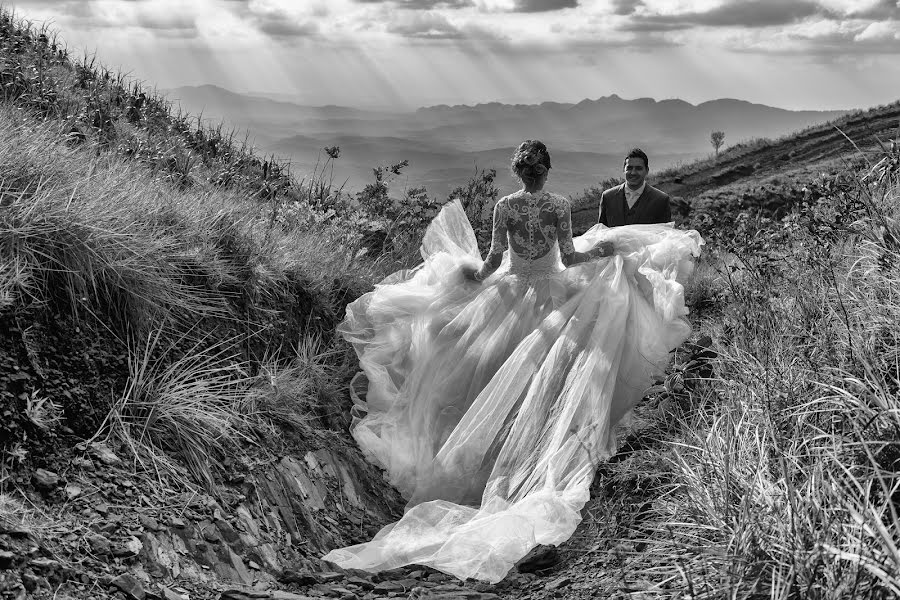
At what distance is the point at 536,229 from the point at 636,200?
7.42 feet

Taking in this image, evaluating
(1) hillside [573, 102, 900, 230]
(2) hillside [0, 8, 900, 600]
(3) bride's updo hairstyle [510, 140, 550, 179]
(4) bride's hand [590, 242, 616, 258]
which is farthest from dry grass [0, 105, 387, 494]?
(1) hillside [573, 102, 900, 230]

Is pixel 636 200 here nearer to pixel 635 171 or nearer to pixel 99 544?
pixel 635 171

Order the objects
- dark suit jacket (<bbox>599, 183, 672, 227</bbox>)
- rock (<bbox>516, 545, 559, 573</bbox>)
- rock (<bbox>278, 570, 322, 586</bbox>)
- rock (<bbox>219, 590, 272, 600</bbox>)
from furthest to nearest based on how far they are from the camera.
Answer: dark suit jacket (<bbox>599, 183, 672, 227</bbox>)
rock (<bbox>516, 545, 559, 573</bbox>)
rock (<bbox>278, 570, 322, 586</bbox>)
rock (<bbox>219, 590, 272, 600</bbox>)

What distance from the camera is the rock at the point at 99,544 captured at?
3.43m

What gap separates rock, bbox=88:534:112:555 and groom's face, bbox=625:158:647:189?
6.11 m

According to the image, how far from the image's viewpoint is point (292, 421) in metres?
5.33

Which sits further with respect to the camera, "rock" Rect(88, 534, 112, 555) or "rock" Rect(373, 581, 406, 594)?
"rock" Rect(373, 581, 406, 594)

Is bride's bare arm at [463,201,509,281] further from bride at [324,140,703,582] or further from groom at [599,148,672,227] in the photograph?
groom at [599,148,672,227]

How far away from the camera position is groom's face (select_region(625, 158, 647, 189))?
809 centimetres

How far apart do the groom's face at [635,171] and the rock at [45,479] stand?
6062 mm

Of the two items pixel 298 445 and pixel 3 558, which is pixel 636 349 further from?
pixel 3 558

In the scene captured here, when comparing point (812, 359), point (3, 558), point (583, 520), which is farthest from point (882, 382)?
point (3, 558)

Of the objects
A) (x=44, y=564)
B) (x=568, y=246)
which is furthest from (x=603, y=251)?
(x=44, y=564)

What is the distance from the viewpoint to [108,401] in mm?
4277
